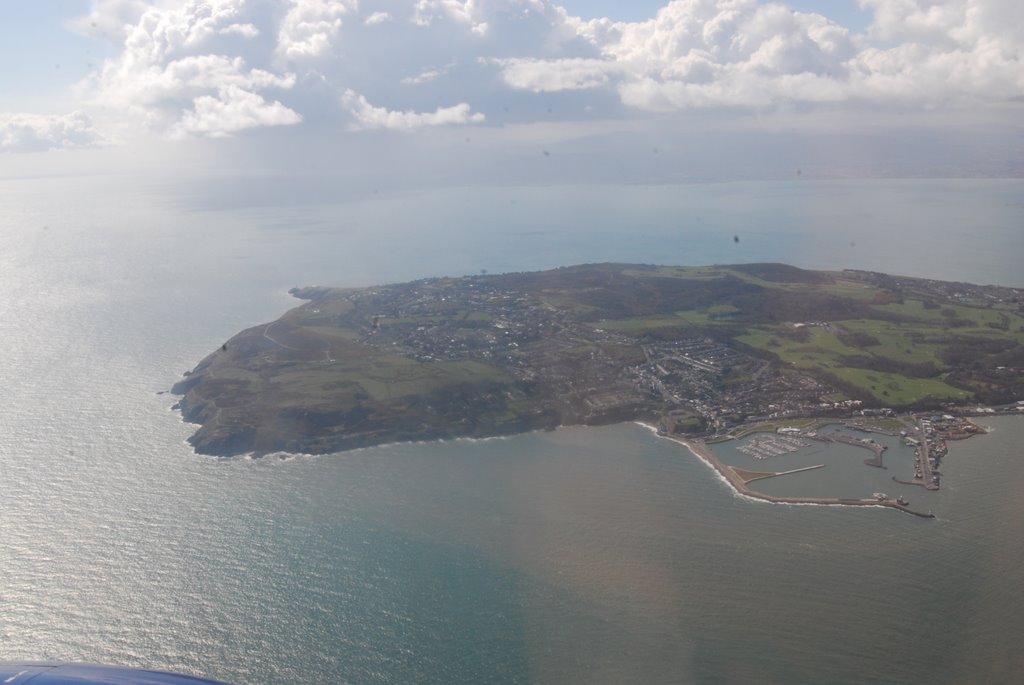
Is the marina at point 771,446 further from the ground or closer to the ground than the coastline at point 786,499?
further from the ground

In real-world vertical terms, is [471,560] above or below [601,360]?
below

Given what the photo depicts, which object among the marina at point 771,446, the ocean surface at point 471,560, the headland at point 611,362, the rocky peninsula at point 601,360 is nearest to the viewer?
the ocean surface at point 471,560

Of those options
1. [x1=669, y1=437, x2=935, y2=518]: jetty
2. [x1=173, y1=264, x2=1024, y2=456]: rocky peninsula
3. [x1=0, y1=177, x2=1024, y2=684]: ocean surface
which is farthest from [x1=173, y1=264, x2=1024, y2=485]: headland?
[x1=0, y1=177, x2=1024, y2=684]: ocean surface

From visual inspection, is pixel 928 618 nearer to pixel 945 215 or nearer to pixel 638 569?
pixel 638 569

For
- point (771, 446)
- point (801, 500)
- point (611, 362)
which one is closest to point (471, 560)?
point (801, 500)

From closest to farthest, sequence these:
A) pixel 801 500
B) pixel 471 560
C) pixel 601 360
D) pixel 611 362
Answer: pixel 471 560
pixel 801 500
pixel 611 362
pixel 601 360

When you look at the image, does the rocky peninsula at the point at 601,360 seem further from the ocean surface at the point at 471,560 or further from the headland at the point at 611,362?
the ocean surface at the point at 471,560

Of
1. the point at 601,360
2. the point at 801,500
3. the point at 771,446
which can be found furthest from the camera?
the point at 601,360

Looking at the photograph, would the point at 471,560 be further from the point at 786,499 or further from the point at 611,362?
the point at 611,362

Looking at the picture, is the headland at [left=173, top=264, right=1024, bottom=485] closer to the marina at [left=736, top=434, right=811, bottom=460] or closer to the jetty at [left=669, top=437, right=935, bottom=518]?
the jetty at [left=669, top=437, right=935, bottom=518]

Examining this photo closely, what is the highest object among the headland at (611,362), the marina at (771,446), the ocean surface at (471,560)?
the headland at (611,362)

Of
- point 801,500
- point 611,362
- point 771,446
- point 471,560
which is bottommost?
point 471,560

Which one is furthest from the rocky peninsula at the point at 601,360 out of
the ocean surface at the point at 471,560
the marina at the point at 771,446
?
the ocean surface at the point at 471,560
